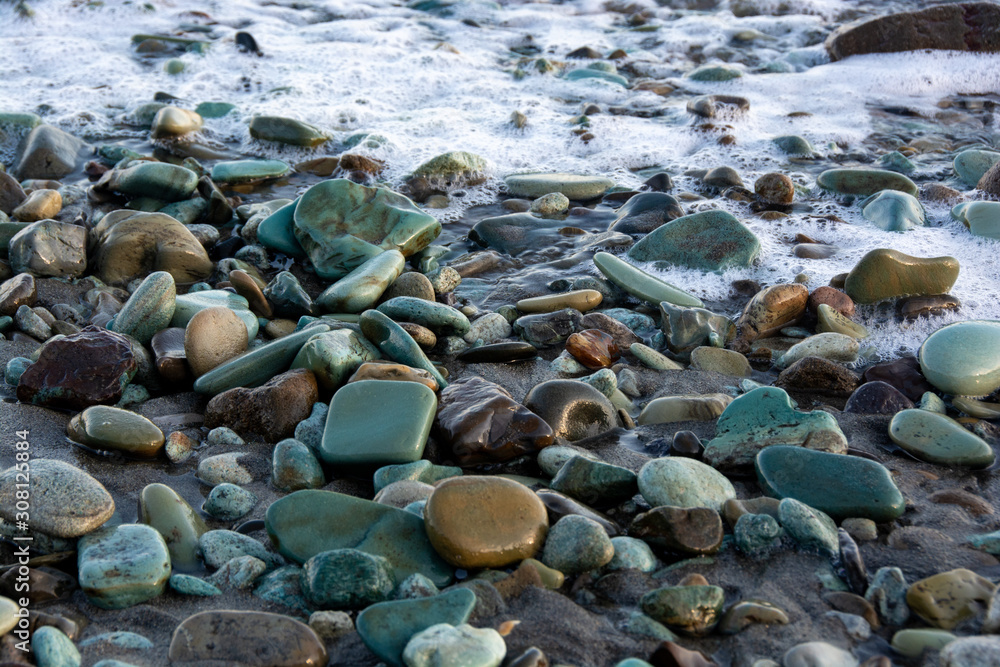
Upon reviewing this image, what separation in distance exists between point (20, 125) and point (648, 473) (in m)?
4.53

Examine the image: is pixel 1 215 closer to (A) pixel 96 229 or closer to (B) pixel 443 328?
(A) pixel 96 229

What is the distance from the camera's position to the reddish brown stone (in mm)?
2523

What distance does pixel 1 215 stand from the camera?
3.19 meters

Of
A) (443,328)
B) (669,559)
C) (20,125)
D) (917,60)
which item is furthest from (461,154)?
(917,60)

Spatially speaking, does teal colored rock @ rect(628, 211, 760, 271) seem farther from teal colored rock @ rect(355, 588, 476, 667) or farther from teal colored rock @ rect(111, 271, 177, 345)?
teal colored rock @ rect(355, 588, 476, 667)

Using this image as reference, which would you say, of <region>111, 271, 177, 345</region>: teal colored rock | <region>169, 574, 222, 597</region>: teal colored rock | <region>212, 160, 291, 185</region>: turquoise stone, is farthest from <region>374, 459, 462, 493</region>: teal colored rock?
<region>212, 160, 291, 185</region>: turquoise stone

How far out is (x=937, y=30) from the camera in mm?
6434

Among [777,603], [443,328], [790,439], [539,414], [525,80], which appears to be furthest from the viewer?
[525,80]

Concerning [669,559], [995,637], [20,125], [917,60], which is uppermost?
[917,60]

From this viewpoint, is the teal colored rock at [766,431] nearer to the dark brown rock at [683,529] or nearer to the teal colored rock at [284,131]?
the dark brown rock at [683,529]

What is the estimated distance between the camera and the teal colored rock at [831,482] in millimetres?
1691

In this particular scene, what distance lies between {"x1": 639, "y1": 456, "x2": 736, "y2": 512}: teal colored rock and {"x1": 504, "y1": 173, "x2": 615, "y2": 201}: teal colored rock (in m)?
2.41

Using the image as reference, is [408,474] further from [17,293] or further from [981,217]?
[981,217]

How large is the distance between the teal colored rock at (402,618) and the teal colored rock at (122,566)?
459 mm
